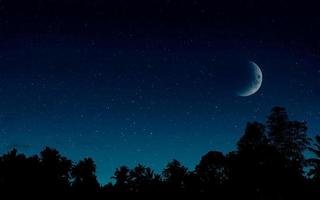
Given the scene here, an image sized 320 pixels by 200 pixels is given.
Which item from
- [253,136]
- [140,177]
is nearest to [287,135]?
[253,136]

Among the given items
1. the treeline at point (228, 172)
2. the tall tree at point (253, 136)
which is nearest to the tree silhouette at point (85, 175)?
the treeline at point (228, 172)

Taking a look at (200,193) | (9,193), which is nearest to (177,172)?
(200,193)

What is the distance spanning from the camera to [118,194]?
38.7 metres

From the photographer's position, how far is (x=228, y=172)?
33.0 metres

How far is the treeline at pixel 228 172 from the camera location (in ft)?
92.8

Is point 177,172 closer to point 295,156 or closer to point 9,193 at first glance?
point 295,156

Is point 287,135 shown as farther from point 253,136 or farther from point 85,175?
point 85,175

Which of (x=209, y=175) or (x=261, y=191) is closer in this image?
(x=261, y=191)

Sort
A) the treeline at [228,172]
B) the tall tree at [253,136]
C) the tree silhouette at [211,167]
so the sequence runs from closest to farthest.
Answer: the treeline at [228,172] → the tall tree at [253,136] → the tree silhouette at [211,167]

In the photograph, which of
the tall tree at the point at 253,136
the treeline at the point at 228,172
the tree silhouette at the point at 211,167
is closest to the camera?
the treeline at the point at 228,172

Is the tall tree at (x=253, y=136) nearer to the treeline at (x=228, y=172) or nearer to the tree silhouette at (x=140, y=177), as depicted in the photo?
the treeline at (x=228, y=172)

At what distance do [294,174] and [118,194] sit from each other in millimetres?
21462

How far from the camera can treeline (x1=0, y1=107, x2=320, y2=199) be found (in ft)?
92.8

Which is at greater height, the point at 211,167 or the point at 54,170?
the point at 211,167
